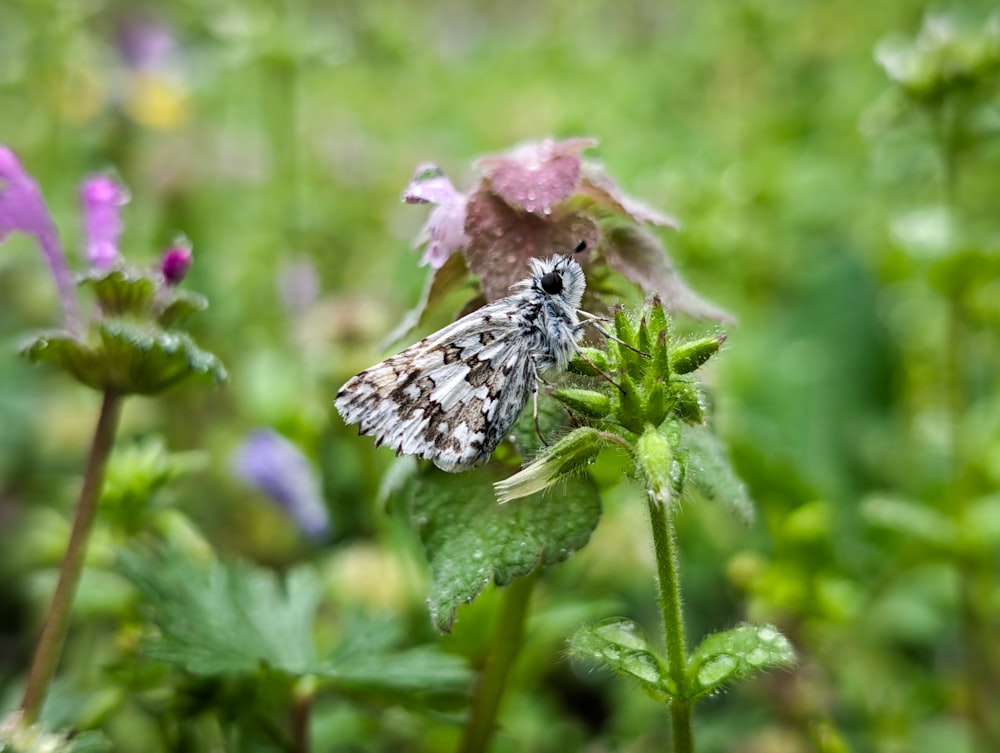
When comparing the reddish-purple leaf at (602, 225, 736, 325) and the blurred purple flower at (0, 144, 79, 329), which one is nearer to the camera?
the reddish-purple leaf at (602, 225, 736, 325)

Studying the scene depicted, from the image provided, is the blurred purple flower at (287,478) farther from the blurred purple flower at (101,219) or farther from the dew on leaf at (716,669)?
the dew on leaf at (716,669)

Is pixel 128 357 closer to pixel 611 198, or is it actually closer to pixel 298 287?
pixel 611 198

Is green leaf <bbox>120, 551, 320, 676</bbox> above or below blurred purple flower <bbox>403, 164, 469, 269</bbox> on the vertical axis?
below

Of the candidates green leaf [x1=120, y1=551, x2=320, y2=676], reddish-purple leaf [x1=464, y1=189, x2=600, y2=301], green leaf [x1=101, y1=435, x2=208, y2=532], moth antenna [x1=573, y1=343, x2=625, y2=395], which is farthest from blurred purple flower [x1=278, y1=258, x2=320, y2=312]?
moth antenna [x1=573, y1=343, x2=625, y2=395]

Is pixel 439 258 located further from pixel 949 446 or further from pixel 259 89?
pixel 259 89

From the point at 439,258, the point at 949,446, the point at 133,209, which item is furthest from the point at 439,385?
the point at 133,209

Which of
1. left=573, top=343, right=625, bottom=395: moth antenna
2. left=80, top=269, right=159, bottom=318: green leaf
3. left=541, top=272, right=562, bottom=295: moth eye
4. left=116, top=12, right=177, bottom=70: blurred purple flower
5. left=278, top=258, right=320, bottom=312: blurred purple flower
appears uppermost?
left=116, top=12, right=177, bottom=70: blurred purple flower

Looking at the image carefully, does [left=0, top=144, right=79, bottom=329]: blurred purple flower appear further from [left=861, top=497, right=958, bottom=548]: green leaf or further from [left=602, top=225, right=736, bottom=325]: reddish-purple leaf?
[left=861, top=497, right=958, bottom=548]: green leaf

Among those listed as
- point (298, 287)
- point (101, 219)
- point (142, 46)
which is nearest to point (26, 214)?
point (101, 219)
